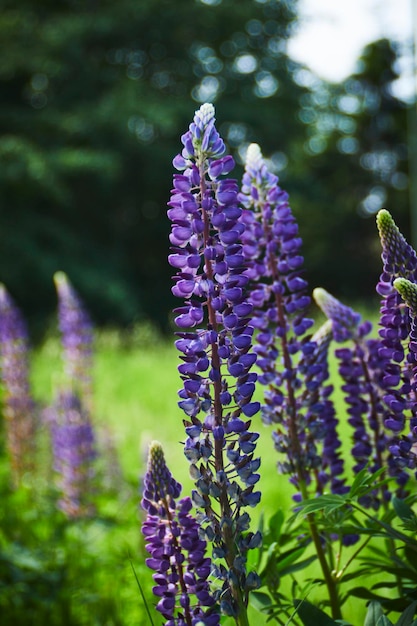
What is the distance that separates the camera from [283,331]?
62.5 inches

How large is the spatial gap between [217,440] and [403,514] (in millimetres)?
379

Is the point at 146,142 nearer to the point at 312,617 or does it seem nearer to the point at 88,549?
the point at 88,549

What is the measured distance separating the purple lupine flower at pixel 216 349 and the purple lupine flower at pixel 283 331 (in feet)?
1.03

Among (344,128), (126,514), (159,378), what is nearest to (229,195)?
(126,514)

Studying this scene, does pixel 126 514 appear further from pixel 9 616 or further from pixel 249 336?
pixel 249 336

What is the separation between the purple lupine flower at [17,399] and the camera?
4.17 metres

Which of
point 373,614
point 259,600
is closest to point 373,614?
point 373,614

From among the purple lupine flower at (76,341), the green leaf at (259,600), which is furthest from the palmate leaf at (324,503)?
the purple lupine flower at (76,341)

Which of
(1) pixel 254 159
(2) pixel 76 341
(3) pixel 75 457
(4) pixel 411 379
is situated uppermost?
(2) pixel 76 341

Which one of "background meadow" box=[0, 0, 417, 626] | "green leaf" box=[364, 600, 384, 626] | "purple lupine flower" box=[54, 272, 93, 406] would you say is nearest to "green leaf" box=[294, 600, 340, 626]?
"green leaf" box=[364, 600, 384, 626]

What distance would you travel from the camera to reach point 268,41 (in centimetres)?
2316

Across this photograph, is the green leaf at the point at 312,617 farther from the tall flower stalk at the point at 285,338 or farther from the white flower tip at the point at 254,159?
the white flower tip at the point at 254,159

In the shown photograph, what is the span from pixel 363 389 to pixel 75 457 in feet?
7.42

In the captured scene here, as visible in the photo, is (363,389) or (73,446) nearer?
(363,389)
